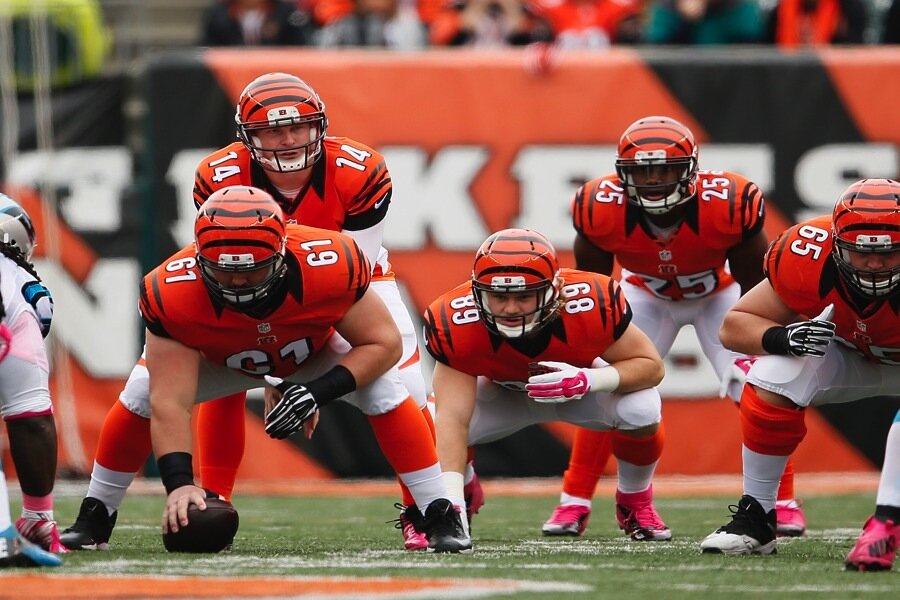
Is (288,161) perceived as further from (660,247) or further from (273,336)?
(660,247)

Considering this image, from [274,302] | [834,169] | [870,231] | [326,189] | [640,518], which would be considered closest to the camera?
[870,231]

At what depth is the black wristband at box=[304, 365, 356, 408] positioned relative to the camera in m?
5.05

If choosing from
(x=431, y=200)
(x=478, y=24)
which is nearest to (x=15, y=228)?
(x=431, y=200)

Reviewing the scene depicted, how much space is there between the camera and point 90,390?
9711mm

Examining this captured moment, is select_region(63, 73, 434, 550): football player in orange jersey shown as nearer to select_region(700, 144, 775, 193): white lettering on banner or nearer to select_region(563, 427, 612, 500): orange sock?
select_region(563, 427, 612, 500): orange sock

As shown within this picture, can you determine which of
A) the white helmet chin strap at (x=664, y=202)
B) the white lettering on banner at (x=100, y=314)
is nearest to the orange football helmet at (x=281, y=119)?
the white helmet chin strap at (x=664, y=202)

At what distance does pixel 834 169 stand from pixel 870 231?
185 inches

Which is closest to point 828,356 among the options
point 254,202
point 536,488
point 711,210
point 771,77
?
point 711,210

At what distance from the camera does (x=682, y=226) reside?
21.6 feet

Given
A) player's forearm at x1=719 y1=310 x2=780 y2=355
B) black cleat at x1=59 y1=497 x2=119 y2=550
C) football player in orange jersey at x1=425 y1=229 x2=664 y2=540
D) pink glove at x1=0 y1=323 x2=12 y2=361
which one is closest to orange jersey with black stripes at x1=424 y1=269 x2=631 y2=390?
football player in orange jersey at x1=425 y1=229 x2=664 y2=540

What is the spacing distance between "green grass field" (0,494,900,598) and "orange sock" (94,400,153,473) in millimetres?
294

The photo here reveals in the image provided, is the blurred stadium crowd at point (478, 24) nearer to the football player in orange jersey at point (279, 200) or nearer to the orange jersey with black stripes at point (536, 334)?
the football player in orange jersey at point (279, 200)

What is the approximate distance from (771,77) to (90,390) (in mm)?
4501

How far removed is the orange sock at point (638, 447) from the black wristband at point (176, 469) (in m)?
1.72
